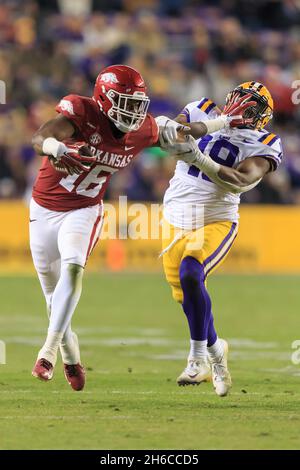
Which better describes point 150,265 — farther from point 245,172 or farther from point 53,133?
point 53,133

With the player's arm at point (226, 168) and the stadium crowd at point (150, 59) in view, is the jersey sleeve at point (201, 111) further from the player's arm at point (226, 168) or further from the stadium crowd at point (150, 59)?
the stadium crowd at point (150, 59)

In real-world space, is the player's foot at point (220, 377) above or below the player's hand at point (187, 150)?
below

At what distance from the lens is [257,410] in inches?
242

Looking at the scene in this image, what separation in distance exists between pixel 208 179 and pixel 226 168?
39 cm

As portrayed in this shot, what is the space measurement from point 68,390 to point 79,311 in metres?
4.63

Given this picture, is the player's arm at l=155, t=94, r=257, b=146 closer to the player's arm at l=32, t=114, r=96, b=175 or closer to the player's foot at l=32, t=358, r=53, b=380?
the player's arm at l=32, t=114, r=96, b=175

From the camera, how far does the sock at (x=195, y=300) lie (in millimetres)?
6828

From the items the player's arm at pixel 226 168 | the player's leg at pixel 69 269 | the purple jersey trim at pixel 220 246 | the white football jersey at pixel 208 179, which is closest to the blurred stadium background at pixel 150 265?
the player's leg at pixel 69 269

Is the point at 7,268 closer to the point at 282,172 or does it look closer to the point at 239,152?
the point at 282,172

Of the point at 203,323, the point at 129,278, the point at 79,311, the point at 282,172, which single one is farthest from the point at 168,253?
the point at 282,172

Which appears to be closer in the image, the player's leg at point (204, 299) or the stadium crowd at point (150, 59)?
the player's leg at point (204, 299)

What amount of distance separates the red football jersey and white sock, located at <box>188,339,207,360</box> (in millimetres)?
1041

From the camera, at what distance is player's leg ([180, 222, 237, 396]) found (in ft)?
22.4

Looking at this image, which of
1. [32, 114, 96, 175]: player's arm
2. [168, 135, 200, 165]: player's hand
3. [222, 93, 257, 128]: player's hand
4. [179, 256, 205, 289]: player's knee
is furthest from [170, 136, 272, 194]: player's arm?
[32, 114, 96, 175]: player's arm
